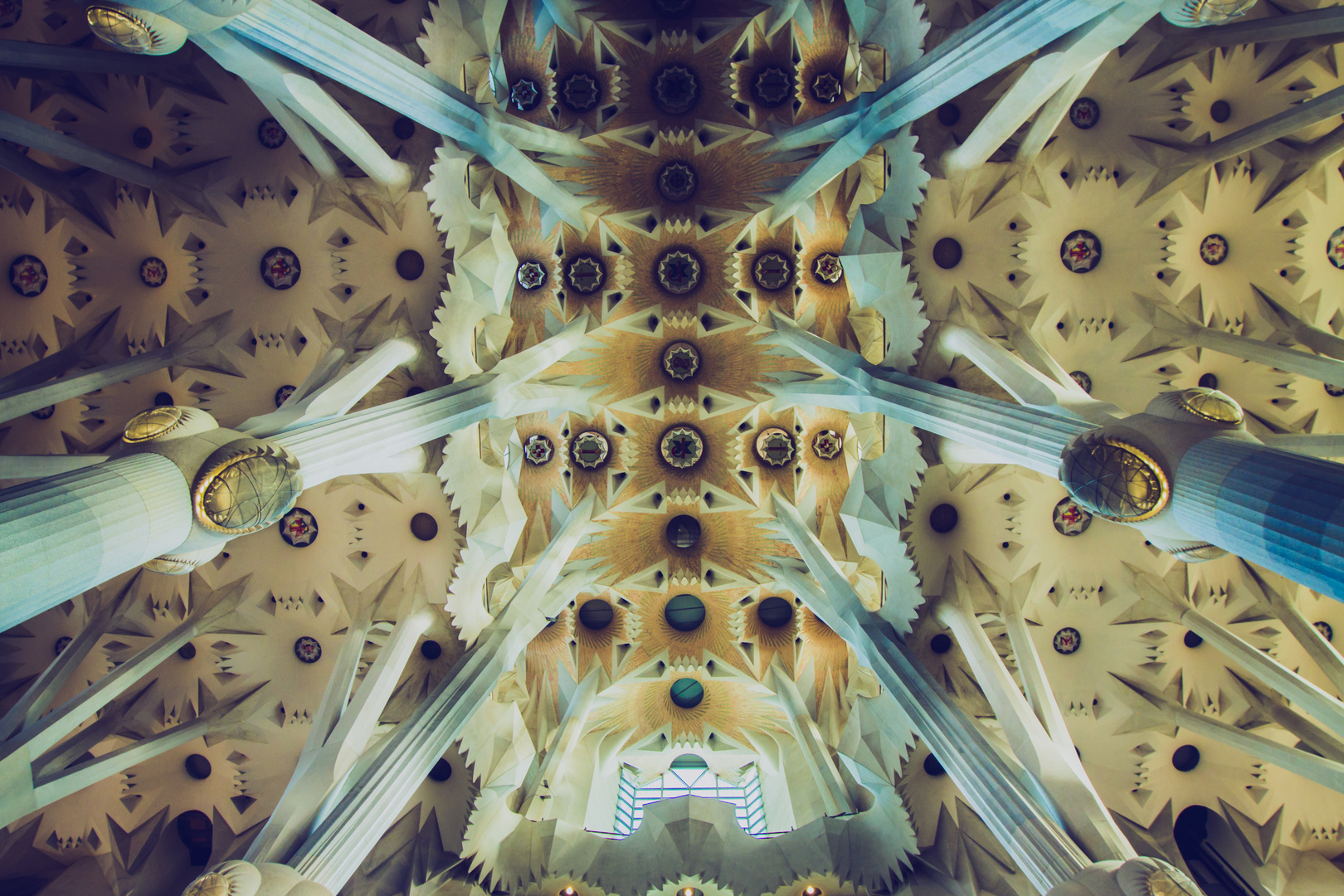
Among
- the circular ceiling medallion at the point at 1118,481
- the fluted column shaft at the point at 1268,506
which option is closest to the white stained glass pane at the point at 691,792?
the circular ceiling medallion at the point at 1118,481

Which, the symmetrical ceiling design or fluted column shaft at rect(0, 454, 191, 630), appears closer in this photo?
fluted column shaft at rect(0, 454, 191, 630)

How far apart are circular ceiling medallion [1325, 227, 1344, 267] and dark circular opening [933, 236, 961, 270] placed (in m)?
6.26

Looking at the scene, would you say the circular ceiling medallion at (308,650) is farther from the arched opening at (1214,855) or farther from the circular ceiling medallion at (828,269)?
the arched opening at (1214,855)

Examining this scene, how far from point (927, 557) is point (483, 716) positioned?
8806 mm

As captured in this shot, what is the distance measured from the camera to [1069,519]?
492 inches

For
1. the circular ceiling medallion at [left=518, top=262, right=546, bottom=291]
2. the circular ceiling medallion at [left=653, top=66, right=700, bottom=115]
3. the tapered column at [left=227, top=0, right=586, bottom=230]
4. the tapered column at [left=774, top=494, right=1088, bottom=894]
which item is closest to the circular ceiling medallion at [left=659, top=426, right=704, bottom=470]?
the circular ceiling medallion at [left=518, top=262, right=546, bottom=291]

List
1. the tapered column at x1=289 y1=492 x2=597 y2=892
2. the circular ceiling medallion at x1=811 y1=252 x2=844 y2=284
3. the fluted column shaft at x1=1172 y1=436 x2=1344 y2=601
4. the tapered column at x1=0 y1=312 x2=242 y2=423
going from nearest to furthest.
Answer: the fluted column shaft at x1=1172 y1=436 x2=1344 y2=601, the tapered column at x1=289 y1=492 x2=597 y2=892, the tapered column at x1=0 y1=312 x2=242 y2=423, the circular ceiling medallion at x1=811 y1=252 x2=844 y2=284

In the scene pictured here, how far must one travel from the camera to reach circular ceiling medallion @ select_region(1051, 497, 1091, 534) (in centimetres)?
1242

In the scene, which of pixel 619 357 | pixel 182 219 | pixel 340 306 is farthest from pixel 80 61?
pixel 619 357

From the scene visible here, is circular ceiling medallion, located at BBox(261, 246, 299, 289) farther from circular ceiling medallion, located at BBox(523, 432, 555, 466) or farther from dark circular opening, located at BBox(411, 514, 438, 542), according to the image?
circular ceiling medallion, located at BBox(523, 432, 555, 466)

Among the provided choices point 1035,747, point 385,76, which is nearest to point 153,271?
point 385,76

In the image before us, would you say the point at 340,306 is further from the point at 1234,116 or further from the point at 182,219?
the point at 1234,116

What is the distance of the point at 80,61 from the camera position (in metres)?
10.5

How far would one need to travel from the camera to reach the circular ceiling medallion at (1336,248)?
1156 centimetres
